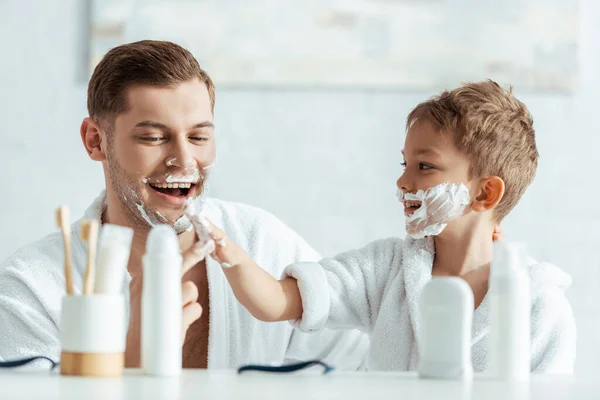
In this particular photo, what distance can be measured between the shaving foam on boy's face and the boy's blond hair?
0.06m

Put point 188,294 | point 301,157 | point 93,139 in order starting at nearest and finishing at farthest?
point 188,294 < point 93,139 < point 301,157

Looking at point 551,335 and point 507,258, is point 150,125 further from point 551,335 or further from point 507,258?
point 507,258

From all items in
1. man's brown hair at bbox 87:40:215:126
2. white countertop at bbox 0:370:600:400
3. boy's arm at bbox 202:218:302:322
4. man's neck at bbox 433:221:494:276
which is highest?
man's brown hair at bbox 87:40:215:126

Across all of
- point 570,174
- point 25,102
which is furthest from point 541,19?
point 25,102

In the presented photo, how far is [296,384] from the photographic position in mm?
813

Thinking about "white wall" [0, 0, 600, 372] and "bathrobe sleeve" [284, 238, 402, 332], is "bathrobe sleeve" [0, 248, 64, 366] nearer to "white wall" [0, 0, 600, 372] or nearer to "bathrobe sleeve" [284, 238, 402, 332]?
"bathrobe sleeve" [284, 238, 402, 332]

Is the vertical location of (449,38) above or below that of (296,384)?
above

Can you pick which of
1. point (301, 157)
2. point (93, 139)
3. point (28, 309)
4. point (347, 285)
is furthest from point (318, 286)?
point (301, 157)

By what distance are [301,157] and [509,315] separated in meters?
1.60

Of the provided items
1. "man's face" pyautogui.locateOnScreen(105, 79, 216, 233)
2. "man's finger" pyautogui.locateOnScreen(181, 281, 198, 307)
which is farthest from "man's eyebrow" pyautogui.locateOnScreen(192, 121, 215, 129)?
"man's finger" pyautogui.locateOnScreen(181, 281, 198, 307)

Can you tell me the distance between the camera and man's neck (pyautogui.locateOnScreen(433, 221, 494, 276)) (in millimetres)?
1509

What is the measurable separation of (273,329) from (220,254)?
0.61 m

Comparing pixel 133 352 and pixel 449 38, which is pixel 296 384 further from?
pixel 449 38

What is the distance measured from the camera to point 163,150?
1643mm
